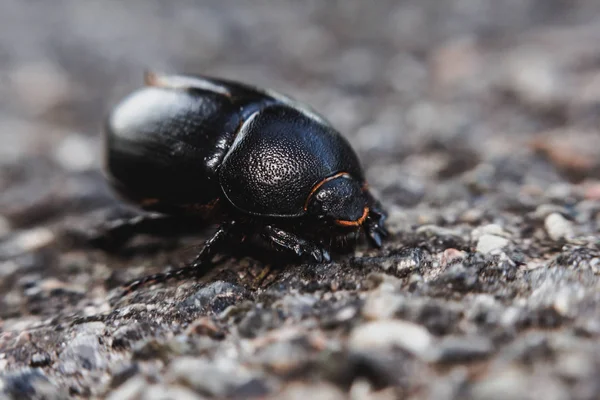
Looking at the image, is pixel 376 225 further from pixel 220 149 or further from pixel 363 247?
pixel 220 149

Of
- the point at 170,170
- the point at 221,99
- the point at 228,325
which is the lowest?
the point at 228,325

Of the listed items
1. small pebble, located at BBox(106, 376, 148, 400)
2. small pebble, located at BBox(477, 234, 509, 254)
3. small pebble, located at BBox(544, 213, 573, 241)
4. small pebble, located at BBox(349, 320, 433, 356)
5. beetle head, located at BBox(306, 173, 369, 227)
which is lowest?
small pebble, located at BBox(106, 376, 148, 400)

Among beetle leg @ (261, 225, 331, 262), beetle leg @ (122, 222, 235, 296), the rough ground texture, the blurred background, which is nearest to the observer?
the rough ground texture

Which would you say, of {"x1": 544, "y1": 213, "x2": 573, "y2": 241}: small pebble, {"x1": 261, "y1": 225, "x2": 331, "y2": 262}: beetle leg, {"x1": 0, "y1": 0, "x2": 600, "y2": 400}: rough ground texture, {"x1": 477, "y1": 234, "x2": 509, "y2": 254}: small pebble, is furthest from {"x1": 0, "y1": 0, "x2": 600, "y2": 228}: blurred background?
{"x1": 261, "y1": 225, "x2": 331, "y2": 262}: beetle leg

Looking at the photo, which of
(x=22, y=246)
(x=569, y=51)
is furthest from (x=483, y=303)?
(x=569, y=51)

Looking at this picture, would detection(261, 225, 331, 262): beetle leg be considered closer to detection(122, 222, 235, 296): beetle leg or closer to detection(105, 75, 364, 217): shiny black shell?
detection(105, 75, 364, 217): shiny black shell

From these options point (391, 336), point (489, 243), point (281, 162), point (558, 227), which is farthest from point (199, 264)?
point (558, 227)

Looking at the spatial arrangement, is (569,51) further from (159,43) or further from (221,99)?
(159,43)

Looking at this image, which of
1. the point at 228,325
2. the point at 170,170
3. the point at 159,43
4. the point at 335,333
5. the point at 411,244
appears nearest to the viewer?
the point at 335,333
